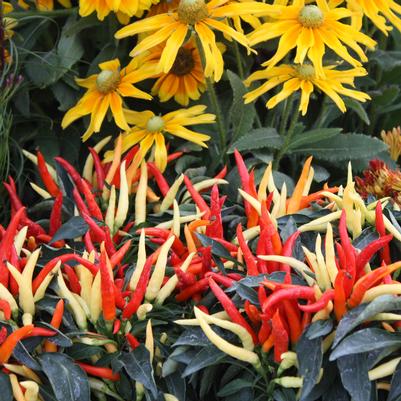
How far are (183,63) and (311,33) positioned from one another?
1.12ft

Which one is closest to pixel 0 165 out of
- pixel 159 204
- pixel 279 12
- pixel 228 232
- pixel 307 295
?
pixel 159 204

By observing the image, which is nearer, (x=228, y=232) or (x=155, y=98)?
(x=228, y=232)

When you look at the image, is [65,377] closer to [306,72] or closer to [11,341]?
[11,341]

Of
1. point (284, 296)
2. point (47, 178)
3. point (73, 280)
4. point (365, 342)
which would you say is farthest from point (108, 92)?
point (365, 342)

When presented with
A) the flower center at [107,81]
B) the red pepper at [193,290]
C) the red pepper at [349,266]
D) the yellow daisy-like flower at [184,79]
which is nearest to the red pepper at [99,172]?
the flower center at [107,81]

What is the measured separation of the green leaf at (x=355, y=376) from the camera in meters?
1.15

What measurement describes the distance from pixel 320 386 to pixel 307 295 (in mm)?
127

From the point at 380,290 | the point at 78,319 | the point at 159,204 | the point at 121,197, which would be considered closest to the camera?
the point at 380,290

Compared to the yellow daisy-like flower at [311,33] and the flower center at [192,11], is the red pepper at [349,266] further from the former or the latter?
the flower center at [192,11]

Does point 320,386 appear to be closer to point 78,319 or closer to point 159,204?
point 78,319

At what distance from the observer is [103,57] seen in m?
1.98

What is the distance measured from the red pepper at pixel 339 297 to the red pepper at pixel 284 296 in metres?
0.04

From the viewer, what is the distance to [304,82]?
1.70 meters

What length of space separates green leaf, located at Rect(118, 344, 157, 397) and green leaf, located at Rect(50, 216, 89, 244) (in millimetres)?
291
